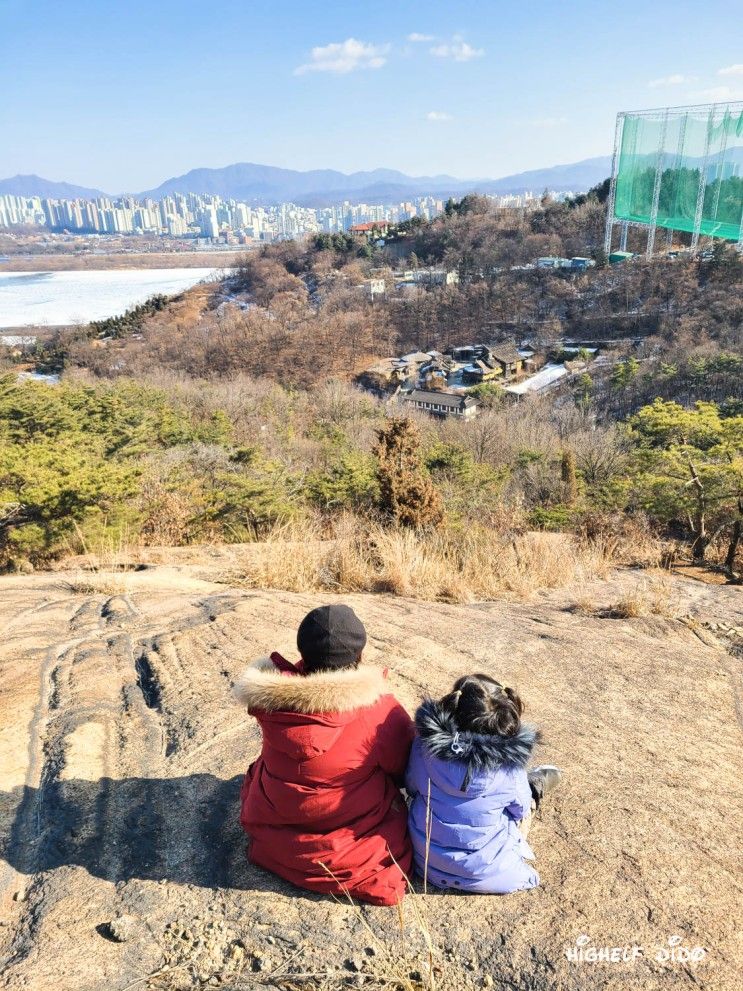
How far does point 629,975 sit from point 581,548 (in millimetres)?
5021

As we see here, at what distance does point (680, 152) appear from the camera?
986 inches

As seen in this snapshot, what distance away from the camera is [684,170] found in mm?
24984

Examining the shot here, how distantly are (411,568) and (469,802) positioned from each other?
2.80m

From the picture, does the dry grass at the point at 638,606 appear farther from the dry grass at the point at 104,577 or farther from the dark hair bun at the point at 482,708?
the dry grass at the point at 104,577

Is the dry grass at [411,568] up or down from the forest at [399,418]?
up

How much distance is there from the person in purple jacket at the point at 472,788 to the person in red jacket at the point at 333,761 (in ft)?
0.27

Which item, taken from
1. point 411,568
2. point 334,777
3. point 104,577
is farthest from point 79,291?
point 334,777

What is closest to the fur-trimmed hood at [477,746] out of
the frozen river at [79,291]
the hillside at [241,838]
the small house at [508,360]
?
the hillside at [241,838]

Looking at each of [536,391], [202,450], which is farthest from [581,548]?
[536,391]

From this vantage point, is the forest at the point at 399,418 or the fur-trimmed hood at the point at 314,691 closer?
the fur-trimmed hood at the point at 314,691

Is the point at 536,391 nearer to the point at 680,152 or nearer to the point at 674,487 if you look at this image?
the point at 680,152

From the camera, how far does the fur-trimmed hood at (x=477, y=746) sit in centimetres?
158

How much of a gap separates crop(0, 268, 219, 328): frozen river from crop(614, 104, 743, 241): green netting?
130ft

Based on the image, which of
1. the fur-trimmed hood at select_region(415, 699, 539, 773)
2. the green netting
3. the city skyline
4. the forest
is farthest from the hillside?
the city skyline
